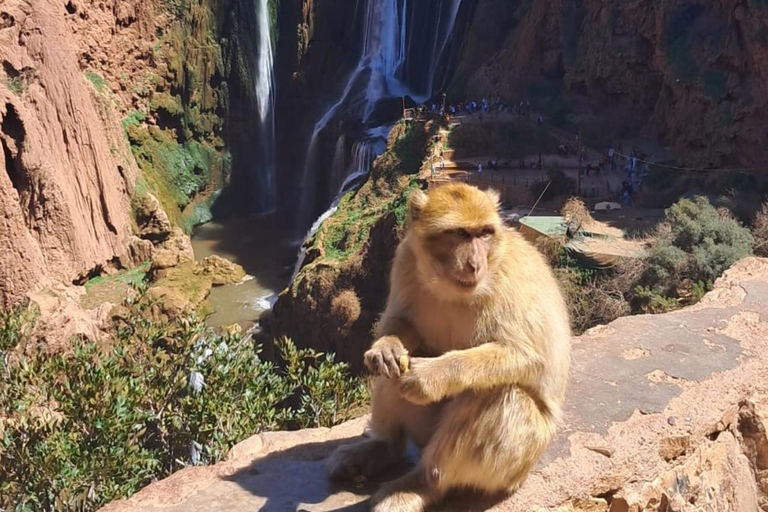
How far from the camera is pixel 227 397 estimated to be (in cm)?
741

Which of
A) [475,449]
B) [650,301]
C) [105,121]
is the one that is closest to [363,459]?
[475,449]

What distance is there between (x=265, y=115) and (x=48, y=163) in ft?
57.5

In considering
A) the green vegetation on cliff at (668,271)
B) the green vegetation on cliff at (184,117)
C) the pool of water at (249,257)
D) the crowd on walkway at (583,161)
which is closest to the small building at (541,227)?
the green vegetation on cliff at (668,271)

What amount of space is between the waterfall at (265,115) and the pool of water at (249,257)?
179 centimetres

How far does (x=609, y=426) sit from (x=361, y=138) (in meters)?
28.2

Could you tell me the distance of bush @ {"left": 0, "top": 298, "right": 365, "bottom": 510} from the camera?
20.6 feet

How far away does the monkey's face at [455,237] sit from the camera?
3.34 metres

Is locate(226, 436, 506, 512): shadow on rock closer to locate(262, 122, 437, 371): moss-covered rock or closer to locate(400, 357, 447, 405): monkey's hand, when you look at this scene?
locate(400, 357, 447, 405): monkey's hand

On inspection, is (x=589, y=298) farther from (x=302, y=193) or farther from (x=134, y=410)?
(x=302, y=193)

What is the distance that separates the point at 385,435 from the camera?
12.8ft

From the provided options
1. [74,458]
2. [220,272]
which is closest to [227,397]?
[74,458]

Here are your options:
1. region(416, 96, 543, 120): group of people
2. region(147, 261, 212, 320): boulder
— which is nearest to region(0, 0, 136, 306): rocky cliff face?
region(147, 261, 212, 320): boulder

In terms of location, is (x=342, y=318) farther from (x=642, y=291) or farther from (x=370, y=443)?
(x=370, y=443)

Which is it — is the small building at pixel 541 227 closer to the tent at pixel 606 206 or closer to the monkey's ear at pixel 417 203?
the tent at pixel 606 206
